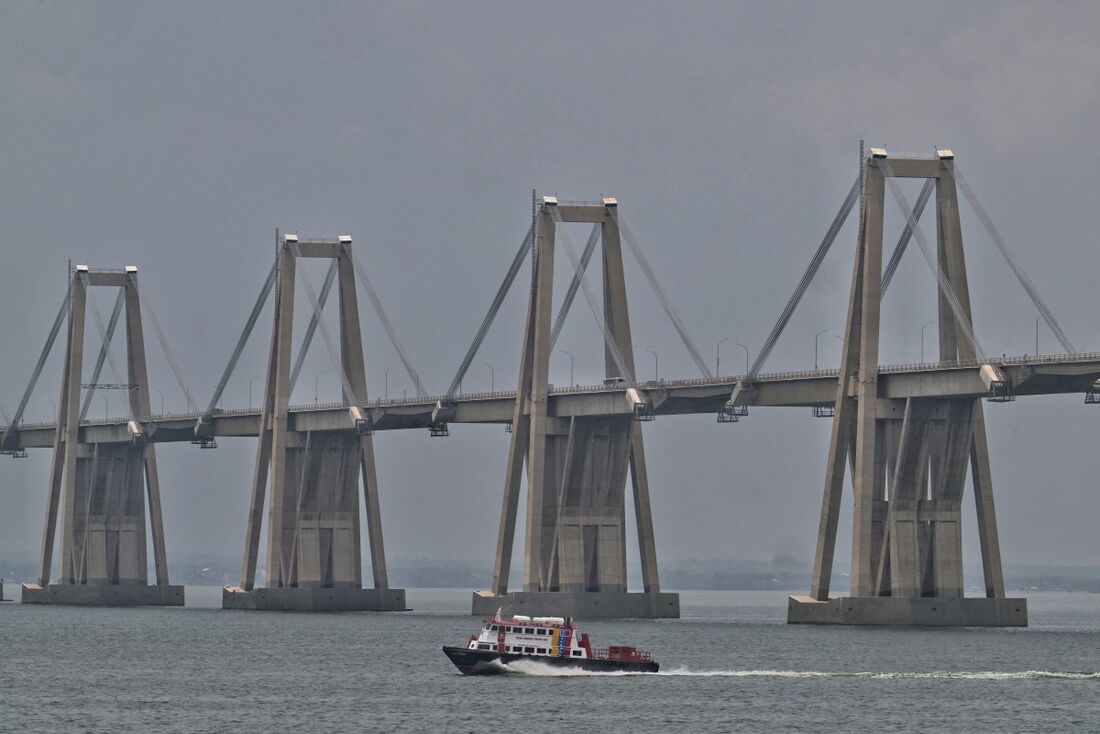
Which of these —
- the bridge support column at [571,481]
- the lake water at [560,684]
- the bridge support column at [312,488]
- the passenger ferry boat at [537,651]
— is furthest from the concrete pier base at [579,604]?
the passenger ferry boat at [537,651]

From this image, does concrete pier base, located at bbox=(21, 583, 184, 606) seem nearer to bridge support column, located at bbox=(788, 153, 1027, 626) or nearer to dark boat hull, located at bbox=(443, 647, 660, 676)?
bridge support column, located at bbox=(788, 153, 1027, 626)

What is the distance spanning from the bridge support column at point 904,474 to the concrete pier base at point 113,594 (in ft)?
237

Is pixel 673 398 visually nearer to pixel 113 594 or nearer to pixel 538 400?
pixel 538 400

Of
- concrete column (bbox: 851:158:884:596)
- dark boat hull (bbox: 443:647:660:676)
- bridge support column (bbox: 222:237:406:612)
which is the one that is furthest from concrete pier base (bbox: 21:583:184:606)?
dark boat hull (bbox: 443:647:660:676)

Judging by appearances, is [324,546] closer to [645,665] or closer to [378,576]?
[378,576]

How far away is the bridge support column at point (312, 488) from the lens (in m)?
161

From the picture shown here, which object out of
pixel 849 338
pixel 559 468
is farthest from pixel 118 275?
pixel 849 338

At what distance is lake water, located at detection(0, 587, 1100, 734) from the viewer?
83.4m

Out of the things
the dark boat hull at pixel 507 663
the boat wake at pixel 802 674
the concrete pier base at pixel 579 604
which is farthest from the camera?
the concrete pier base at pixel 579 604

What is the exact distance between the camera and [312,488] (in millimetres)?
163125

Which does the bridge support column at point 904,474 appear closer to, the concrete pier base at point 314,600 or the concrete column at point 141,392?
the concrete pier base at point 314,600

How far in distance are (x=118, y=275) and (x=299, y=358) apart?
27354mm

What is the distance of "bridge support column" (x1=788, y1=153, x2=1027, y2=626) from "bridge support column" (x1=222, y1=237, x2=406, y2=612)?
44266 mm

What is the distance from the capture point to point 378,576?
16475 cm
